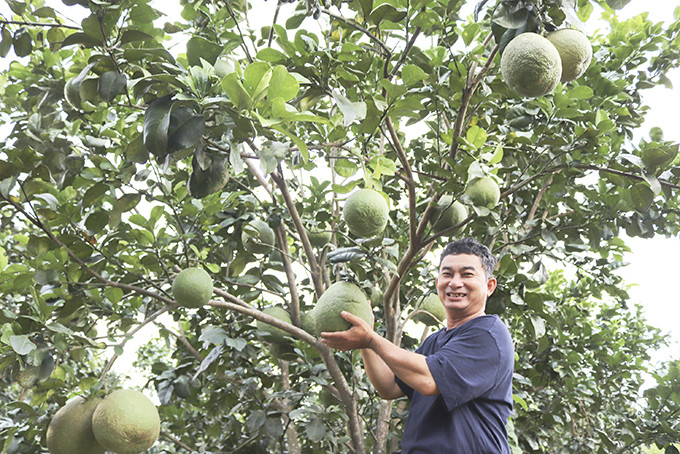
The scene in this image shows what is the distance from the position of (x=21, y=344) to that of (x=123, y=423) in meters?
0.41

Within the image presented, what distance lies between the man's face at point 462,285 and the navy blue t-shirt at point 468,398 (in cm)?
12

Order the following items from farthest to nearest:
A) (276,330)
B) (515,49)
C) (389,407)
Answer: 1. (389,407)
2. (276,330)
3. (515,49)

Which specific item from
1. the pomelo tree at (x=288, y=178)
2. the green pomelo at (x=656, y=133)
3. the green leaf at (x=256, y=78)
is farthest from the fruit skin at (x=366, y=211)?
the green pomelo at (x=656, y=133)

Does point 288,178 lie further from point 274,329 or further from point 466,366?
point 466,366

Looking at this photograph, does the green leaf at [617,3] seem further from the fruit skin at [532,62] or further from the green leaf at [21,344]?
the green leaf at [21,344]

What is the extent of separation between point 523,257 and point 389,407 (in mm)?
1094

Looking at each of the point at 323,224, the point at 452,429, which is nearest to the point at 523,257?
the point at 323,224

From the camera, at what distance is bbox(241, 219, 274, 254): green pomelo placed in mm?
2619

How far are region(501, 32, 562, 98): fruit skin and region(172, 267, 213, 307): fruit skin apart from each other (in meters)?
1.31

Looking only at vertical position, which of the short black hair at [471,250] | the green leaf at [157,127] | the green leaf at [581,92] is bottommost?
the short black hair at [471,250]

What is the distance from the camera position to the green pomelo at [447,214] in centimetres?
225

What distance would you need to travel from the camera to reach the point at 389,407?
3115 mm

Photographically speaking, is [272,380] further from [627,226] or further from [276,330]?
[627,226]

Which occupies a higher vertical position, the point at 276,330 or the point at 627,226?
the point at 627,226
